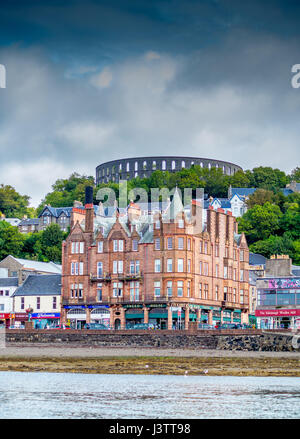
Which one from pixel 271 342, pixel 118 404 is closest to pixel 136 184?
pixel 271 342

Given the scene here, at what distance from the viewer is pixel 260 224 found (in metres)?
144

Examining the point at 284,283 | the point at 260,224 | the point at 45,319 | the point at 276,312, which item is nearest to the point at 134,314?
the point at 45,319

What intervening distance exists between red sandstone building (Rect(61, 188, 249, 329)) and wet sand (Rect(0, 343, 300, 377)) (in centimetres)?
1092

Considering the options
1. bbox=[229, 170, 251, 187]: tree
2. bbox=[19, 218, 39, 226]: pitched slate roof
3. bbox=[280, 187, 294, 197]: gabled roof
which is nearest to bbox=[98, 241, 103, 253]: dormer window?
bbox=[19, 218, 39, 226]: pitched slate roof

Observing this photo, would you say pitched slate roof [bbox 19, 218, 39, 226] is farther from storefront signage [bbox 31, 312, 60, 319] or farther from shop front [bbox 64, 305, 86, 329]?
shop front [bbox 64, 305, 86, 329]

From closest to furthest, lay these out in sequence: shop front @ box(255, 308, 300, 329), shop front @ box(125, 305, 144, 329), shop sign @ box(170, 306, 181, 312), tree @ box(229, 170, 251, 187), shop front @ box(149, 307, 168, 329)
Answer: shop sign @ box(170, 306, 181, 312)
shop front @ box(149, 307, 168, 329)
shop front @ box(125, 305, 144, 329)
shop front @ box(255, 308, 300, 329)
tree @ box(229, 170, 251, 187)

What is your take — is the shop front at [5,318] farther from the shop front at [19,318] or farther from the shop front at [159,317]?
the shop front at [159,317]

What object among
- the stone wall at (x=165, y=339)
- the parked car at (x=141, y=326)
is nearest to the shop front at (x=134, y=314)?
the parked car at (x=141, y=326)

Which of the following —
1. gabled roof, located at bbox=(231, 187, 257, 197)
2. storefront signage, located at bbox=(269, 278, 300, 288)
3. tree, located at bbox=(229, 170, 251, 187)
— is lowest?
storefront signage, located at bbox=(269, 278, 300, 288)

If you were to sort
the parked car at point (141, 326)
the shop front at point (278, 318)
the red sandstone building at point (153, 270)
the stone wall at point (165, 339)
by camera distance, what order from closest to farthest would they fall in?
the stone wall at point (165, 339) < the parked car at point (141, 326) < the red sandstone building at point (153, 270) < the shop front at point (278, 318)

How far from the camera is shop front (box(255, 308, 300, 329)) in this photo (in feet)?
311

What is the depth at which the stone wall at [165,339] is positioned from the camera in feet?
261

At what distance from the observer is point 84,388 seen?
2051 inches

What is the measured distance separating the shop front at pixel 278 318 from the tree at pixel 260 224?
45.8 metres
